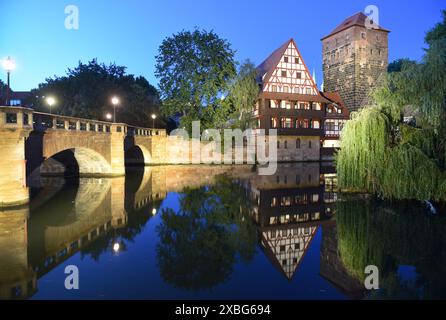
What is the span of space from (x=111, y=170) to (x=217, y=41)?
21.1 meters

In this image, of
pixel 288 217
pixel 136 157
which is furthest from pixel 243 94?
pixel 288 217

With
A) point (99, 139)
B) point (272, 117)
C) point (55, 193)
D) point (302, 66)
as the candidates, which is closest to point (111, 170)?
point (99, 139)

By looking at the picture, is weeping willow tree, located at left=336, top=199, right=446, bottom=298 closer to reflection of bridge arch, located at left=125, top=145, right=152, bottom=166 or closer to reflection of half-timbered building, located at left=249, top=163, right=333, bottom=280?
reflection of half-timbered building, located at left=249, top=163, right=333, bottom=280

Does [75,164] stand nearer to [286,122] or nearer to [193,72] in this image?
[193,72]

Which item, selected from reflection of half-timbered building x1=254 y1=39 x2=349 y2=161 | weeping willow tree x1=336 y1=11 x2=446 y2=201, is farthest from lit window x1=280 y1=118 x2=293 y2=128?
weeping willow tree x1=336 y1=11 x2=446 y2=201

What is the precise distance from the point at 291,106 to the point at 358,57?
15.0m

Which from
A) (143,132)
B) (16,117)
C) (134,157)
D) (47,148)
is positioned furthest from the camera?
(134,157)

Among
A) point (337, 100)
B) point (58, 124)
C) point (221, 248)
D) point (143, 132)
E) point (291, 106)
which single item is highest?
point (337, 100)

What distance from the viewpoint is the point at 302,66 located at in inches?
1623

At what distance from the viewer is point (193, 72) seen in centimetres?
3481

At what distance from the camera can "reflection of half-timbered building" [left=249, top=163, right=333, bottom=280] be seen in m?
8.15

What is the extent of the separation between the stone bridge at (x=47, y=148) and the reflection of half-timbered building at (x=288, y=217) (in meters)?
10.3

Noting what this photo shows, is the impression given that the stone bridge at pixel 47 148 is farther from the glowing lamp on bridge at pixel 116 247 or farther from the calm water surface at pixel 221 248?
the glowing lamp on bridge at pixel 116 247
